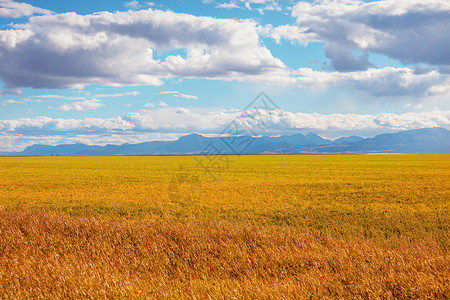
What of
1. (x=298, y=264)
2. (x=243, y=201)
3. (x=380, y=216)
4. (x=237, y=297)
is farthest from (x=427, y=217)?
(x=237, y=297)

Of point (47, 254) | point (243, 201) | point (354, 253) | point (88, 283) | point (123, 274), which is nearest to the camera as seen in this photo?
point (88, 283)

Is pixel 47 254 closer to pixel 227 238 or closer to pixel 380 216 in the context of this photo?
pixel 227 238

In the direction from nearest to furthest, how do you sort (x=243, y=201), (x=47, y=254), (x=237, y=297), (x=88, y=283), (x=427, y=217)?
(x=237, y=297) → (x=88, y=283) → (x=47, y=254) → (x=427, y=217) → (x=243, y=201)

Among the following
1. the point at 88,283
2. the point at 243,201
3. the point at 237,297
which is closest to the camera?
the point at 237,297

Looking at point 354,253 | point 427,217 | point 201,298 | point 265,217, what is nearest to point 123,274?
point 201,298

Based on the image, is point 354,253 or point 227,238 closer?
point 354,253

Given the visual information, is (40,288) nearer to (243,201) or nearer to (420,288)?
(420,288)

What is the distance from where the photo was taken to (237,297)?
4.81 m

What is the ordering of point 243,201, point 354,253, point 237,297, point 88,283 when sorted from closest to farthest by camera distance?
point 237,297, point 88,283, point 354,253, point 243,201

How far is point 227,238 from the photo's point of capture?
25.5 ft

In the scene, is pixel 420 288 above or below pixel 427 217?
above

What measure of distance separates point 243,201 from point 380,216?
7985 millimetres

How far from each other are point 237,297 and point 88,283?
98.1 inches

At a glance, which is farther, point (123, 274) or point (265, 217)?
point (265, 217)
